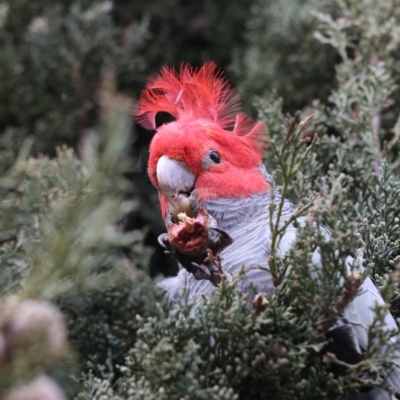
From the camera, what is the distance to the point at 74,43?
306 centimetres

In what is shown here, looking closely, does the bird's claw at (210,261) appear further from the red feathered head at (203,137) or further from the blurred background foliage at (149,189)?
the red feathered head at (203,137)

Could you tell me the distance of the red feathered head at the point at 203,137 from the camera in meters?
1.92

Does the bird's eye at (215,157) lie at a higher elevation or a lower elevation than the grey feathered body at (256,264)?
higher

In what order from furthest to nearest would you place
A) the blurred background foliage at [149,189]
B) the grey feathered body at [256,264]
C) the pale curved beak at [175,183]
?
the pale curved beak at [175,183] < the grey feathered body at [256,264] < the blurred background foliage at [149,189]

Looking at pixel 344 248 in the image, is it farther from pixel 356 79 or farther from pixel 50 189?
pixel 356 79

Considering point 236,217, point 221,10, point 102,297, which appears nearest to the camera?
point 236,217

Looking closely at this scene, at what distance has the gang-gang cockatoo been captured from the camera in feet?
5.77

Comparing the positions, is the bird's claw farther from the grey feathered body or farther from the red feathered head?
the red feathered head

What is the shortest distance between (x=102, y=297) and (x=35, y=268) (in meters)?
1.21

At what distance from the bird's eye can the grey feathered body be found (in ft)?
0.40

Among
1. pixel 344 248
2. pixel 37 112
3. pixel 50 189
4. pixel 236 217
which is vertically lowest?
pixel 344 248

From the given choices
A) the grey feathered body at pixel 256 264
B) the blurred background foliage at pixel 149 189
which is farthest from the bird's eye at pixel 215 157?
the blurred background foliage at pixel 149 189

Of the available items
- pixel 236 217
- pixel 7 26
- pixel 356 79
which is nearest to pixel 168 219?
pixel 236 217

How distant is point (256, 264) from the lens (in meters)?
1.72
